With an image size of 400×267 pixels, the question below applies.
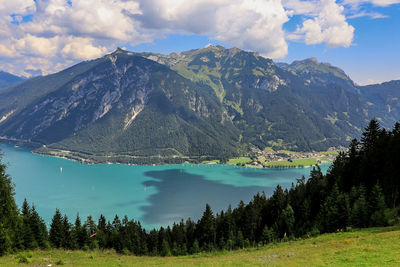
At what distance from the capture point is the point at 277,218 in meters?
59.2

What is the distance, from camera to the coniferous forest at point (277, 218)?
3843cm

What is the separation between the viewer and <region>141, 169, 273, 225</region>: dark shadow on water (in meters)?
134

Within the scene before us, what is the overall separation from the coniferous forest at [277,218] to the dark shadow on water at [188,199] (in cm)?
6717

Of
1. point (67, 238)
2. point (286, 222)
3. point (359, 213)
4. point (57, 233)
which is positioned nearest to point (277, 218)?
point (286, 222)

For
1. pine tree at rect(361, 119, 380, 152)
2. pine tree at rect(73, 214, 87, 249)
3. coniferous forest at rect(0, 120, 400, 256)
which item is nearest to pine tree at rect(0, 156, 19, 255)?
coniferous forest at rect(0, 120, 400, 256)

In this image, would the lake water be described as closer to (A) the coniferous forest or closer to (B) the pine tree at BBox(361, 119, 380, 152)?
(A) the coniferous forest

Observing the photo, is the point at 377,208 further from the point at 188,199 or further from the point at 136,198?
the point at 136,198

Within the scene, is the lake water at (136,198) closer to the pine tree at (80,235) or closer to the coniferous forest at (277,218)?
the coniferous forest at (277,218)

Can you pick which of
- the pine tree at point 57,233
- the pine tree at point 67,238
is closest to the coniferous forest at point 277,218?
the pine tree at point 57,233

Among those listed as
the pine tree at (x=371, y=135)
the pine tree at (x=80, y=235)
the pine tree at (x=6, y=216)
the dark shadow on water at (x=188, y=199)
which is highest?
the pine tree at (x=371, y=135)

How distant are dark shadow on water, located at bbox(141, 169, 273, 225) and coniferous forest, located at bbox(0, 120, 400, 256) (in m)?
67.2

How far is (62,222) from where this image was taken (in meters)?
54.7

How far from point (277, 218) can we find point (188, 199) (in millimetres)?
107711

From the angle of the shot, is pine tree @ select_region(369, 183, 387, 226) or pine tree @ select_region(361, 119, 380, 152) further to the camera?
pine tree @ select_region(361, 119, 380, 152)
